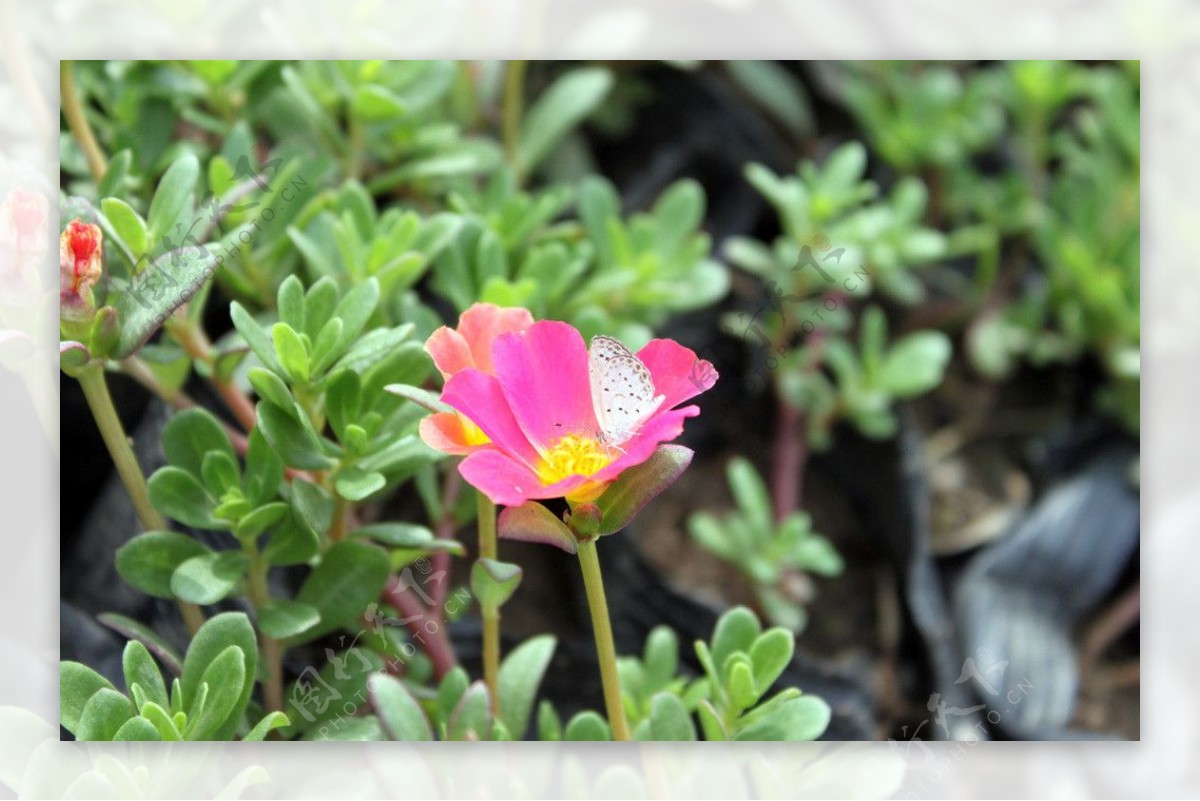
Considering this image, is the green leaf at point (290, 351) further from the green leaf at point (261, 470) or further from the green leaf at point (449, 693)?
the green leaf at point (449, 693)

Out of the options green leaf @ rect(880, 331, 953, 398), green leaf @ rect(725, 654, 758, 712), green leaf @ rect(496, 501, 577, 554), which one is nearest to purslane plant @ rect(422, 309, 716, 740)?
green leaf @ rect(496, 501, 577, 554)

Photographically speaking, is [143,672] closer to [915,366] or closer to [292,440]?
[292,440]

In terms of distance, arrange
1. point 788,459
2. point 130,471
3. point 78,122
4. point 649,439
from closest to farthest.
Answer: point 649,439 < point 130,471 < point 78,122 < point 788,459

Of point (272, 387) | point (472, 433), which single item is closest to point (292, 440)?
point (272, 387)

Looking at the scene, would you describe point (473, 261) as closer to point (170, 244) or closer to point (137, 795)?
point (170, 244)

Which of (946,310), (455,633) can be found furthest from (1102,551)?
(455,633)

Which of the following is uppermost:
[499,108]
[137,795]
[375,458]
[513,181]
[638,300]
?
[499,108]
